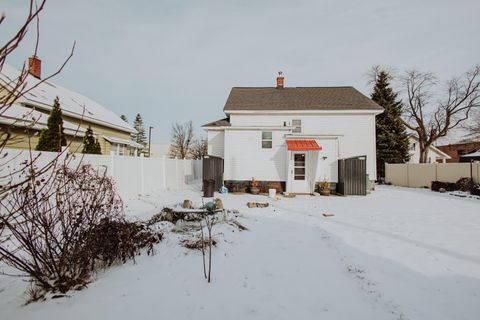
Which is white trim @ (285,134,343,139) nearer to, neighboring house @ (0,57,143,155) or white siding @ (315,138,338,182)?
white siding @ (315,138,338,182)

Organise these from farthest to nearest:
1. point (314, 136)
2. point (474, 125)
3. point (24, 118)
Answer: point (474, 125)
point (314, 136)
point (24, 118)

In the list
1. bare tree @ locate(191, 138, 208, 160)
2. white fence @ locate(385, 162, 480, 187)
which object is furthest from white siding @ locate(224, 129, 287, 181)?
bare tree @ locate(191, 138, 208, 160)

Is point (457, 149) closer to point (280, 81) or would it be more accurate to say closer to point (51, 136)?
point (280, 81)

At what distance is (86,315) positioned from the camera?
2.88m

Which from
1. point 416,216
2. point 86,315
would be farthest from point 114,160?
point 416,216

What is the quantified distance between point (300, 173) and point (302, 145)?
173cm

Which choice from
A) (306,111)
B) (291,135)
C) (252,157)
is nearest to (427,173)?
(306,111)

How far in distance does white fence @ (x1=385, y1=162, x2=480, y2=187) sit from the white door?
407 inches

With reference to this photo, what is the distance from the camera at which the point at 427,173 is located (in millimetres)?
18172

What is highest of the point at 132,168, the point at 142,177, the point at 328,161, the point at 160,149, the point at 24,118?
the point at 160,149

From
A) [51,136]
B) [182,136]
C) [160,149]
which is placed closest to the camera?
[51,136]

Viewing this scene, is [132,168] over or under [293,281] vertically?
over

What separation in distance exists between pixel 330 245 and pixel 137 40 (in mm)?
11703

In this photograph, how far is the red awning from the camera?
527 inches
